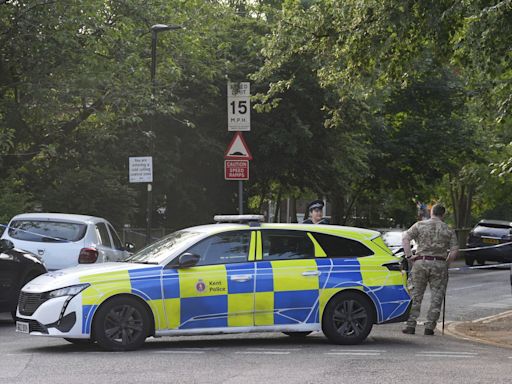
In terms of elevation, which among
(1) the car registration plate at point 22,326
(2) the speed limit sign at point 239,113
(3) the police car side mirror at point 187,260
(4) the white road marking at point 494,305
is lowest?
(4) the white road marking at point 494,305

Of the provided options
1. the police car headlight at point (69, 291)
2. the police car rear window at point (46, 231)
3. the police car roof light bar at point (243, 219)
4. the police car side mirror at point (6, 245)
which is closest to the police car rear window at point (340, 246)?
the police car roof light bar at point (243, 219)

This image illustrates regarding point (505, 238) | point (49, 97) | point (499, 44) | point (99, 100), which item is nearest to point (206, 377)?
point (499, 44)

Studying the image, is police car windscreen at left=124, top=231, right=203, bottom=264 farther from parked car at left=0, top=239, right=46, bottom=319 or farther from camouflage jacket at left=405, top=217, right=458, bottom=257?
camouflage jacket at left=405, top=217, right=458, bottom=257

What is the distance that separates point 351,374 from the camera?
10609 millimetres

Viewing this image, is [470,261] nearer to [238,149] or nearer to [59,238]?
[238,149]

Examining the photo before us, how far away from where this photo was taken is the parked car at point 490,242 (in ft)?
124

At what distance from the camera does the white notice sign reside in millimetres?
26328

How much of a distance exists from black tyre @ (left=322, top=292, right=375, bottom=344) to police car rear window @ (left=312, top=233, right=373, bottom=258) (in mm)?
518

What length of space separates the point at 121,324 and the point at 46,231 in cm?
643

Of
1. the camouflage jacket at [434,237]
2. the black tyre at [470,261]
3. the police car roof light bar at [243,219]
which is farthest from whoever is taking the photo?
the black tyre at [470,261]

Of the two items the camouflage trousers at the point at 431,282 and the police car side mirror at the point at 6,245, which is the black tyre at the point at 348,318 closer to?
the camouflage trousers at the point at 431,282

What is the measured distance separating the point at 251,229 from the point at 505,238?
26767mm

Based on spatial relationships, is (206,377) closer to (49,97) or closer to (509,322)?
(509,322)

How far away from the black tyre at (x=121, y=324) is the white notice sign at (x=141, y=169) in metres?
14.1
